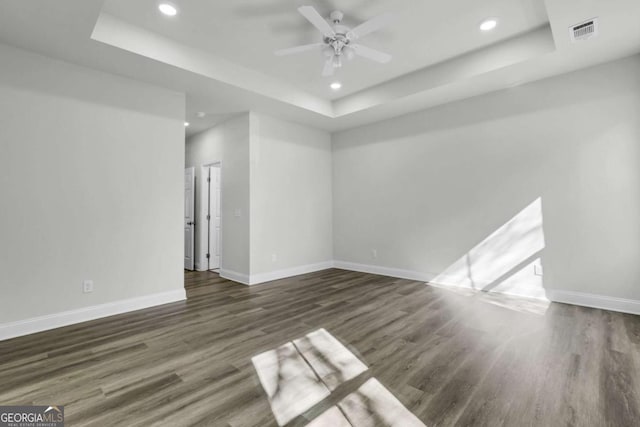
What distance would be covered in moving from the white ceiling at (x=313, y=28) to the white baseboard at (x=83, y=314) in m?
3.10

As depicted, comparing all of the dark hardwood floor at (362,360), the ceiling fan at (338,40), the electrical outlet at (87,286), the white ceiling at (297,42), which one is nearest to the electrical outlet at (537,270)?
the dark hardwood floor at (362,360)

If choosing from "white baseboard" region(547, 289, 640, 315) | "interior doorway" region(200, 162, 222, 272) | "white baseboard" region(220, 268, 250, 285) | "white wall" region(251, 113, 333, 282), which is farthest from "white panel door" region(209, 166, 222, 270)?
"white baseboard" region(547, 289, 640, 315)

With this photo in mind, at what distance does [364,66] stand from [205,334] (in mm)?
3788

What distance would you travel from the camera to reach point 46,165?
309cm

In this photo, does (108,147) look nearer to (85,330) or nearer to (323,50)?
(85,330)

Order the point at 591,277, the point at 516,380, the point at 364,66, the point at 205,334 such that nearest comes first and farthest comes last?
the point at 516,380 → the point at 205,334 → the point at 591,277 → the point at 364,66

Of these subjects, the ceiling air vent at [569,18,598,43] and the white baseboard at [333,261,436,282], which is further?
the white baseboard at [333,261,436,282]

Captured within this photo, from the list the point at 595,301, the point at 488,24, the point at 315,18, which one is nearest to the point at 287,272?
the point at 315,18

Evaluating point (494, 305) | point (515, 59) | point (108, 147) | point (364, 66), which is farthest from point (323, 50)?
point (494, 305)

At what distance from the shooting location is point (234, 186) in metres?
5.23

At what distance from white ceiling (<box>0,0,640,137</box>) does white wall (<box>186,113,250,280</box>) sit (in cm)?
70

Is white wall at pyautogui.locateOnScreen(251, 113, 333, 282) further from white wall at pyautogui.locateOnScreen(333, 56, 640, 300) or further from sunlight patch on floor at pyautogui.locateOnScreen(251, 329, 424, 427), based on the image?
sunlight patch on floor at pyautogui.locateOnScreen(251, 329, 424, 427)

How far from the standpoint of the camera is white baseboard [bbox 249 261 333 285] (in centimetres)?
494

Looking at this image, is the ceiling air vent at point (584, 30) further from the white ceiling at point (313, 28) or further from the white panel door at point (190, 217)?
the white panel door at point (190, 217)
